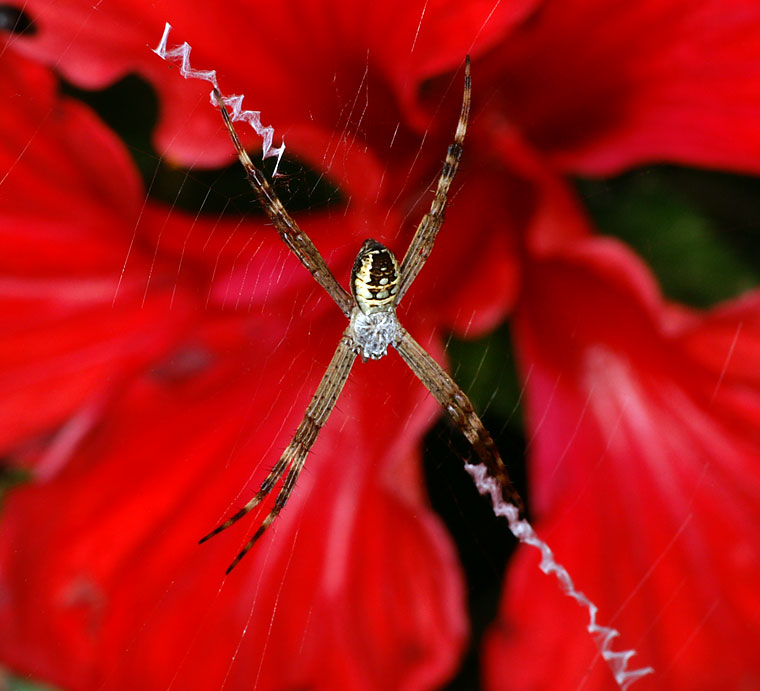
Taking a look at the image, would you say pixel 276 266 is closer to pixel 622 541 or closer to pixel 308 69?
pixel 308 69

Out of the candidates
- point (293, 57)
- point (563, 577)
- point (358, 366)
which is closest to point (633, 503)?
point (563, 577)

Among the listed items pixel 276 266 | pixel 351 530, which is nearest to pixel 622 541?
pixel 351 530

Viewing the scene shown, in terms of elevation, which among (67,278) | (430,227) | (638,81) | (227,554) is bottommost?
(227,554)

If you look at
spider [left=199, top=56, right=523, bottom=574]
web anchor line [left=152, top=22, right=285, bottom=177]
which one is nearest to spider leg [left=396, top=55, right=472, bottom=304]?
spider [left=199, top=56, right=523, bottom=574]

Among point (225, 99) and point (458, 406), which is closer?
point (225, 99)

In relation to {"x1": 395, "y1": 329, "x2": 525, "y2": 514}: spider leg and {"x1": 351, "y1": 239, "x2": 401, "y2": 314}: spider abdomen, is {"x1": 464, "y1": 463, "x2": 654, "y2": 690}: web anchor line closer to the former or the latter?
{"x1": 395, "y1": 329, "x2": 525, "y2": 514}: spider leg

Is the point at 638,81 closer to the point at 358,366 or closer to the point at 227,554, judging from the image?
the point at 358,366

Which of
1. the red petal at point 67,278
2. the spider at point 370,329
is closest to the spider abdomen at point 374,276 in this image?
the spider at point 370,329
